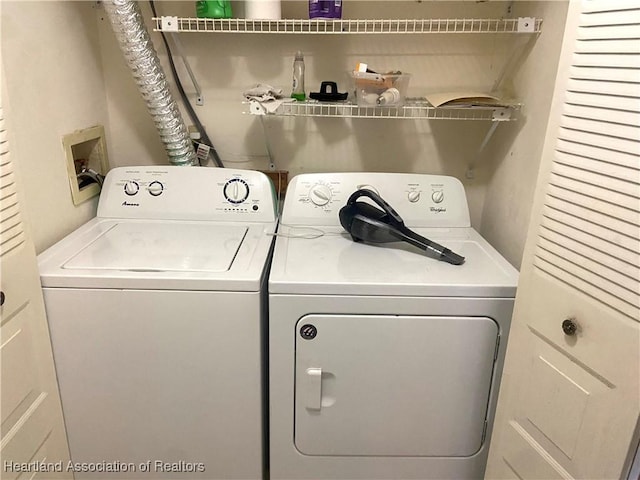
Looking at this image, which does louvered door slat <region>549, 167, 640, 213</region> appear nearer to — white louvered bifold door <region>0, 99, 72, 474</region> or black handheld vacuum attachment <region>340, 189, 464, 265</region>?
black handheld vacuum attachment <region>340, 189, 464, 265</region>

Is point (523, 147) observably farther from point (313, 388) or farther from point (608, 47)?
point (313, 388)

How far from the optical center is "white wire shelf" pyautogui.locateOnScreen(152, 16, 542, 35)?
1.56 meters

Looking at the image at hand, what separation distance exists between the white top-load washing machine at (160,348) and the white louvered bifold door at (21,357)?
0.17 feet

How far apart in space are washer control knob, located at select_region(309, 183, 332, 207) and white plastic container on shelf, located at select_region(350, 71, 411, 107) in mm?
324

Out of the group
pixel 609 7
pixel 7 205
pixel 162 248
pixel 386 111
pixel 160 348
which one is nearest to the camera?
pixel 609 7

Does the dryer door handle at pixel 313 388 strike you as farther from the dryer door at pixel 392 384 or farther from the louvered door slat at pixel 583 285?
the louvered door slat at pixel 583 285

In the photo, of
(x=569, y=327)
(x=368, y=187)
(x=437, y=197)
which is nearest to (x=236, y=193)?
(x=368, y=187)

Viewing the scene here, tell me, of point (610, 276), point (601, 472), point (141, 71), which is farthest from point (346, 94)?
point (601, 472)

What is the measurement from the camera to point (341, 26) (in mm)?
1723

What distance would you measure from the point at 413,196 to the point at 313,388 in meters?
0.80

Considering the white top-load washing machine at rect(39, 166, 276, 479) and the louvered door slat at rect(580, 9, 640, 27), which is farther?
the white top-load washing machine at rect(39, 166, 276, 479)

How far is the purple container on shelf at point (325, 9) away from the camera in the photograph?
5.14 feet

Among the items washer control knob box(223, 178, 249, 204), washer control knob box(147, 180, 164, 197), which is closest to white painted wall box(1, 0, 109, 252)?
washer control knob box(147, 180, 164, 197)

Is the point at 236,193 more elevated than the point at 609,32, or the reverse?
the point at 609,32
